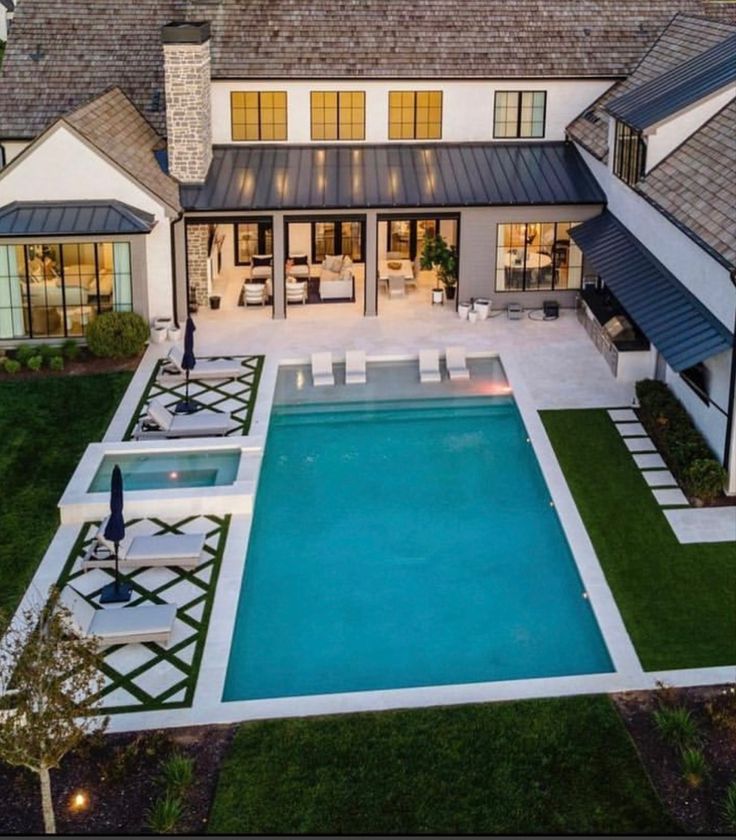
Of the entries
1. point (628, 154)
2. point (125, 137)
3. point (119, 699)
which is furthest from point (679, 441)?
point (125, 137)

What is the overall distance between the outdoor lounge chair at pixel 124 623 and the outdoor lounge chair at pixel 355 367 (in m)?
13.1

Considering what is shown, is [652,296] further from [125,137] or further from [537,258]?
[125,137]

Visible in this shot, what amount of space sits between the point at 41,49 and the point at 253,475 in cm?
2070

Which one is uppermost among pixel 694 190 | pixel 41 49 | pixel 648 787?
pixel 41 49

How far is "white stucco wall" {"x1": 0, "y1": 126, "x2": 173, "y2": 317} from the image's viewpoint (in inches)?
1346

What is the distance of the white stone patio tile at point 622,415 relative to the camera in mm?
30344

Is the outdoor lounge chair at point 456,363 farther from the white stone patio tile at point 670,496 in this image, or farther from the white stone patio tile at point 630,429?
the white stone patio tile at point 670,496

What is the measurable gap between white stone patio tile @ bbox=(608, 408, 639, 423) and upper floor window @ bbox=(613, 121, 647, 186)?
6860mm

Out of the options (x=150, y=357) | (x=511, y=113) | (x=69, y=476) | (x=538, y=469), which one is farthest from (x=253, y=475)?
(x=511, y=113)

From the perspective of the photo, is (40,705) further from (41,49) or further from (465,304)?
(41,49)

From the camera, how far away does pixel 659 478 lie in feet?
89.7

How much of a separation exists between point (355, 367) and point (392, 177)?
7865mm

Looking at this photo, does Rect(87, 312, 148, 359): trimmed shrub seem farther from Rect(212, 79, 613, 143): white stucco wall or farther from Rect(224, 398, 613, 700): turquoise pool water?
Rect(212, 79, 613, 143): white stucco wall

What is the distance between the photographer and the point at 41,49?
40.2 metres
